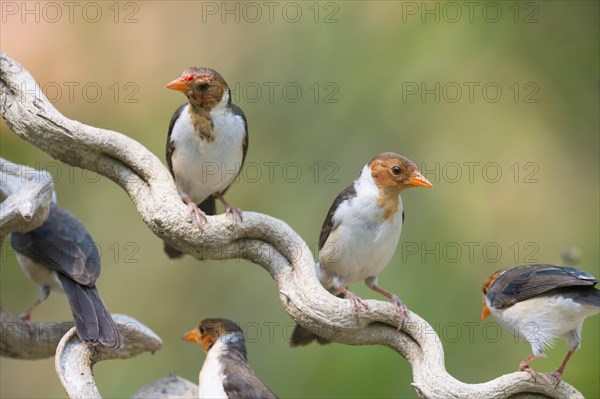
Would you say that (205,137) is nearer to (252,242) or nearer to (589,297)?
(252,242)

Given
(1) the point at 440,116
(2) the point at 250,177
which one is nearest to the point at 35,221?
(2) the point at 250,177

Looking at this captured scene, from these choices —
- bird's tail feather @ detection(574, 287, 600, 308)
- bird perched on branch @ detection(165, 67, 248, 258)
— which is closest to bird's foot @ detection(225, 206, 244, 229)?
bird perched on branch @ detection(165, 67, 248, 258)

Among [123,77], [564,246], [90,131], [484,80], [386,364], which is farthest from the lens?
[123,77]

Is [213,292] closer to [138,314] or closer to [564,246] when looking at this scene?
[138,314]

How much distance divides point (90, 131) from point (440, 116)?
331 centimetres

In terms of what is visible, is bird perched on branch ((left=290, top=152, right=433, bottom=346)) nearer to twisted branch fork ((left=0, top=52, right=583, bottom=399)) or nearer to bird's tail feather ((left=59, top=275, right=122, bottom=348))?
twisted branch fork ((left=0, top=52, right=583, bottom=399))

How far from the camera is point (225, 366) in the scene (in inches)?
139

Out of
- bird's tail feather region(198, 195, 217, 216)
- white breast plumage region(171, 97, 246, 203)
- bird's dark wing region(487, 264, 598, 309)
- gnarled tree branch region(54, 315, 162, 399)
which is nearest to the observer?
gnarled tree branch region(54, 315, 162, 399)

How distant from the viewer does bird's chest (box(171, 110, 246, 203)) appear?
3.99 meters

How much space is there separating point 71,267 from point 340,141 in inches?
117

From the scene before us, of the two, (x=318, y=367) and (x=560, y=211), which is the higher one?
(x=560, y=211)

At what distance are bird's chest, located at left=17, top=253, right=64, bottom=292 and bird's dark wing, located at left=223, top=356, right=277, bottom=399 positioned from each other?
1.01m

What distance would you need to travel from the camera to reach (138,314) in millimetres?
6609

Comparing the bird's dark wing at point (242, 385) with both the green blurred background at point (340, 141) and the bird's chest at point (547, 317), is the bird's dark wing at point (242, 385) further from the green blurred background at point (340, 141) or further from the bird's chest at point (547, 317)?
the green blurred background at point (340, 141)
